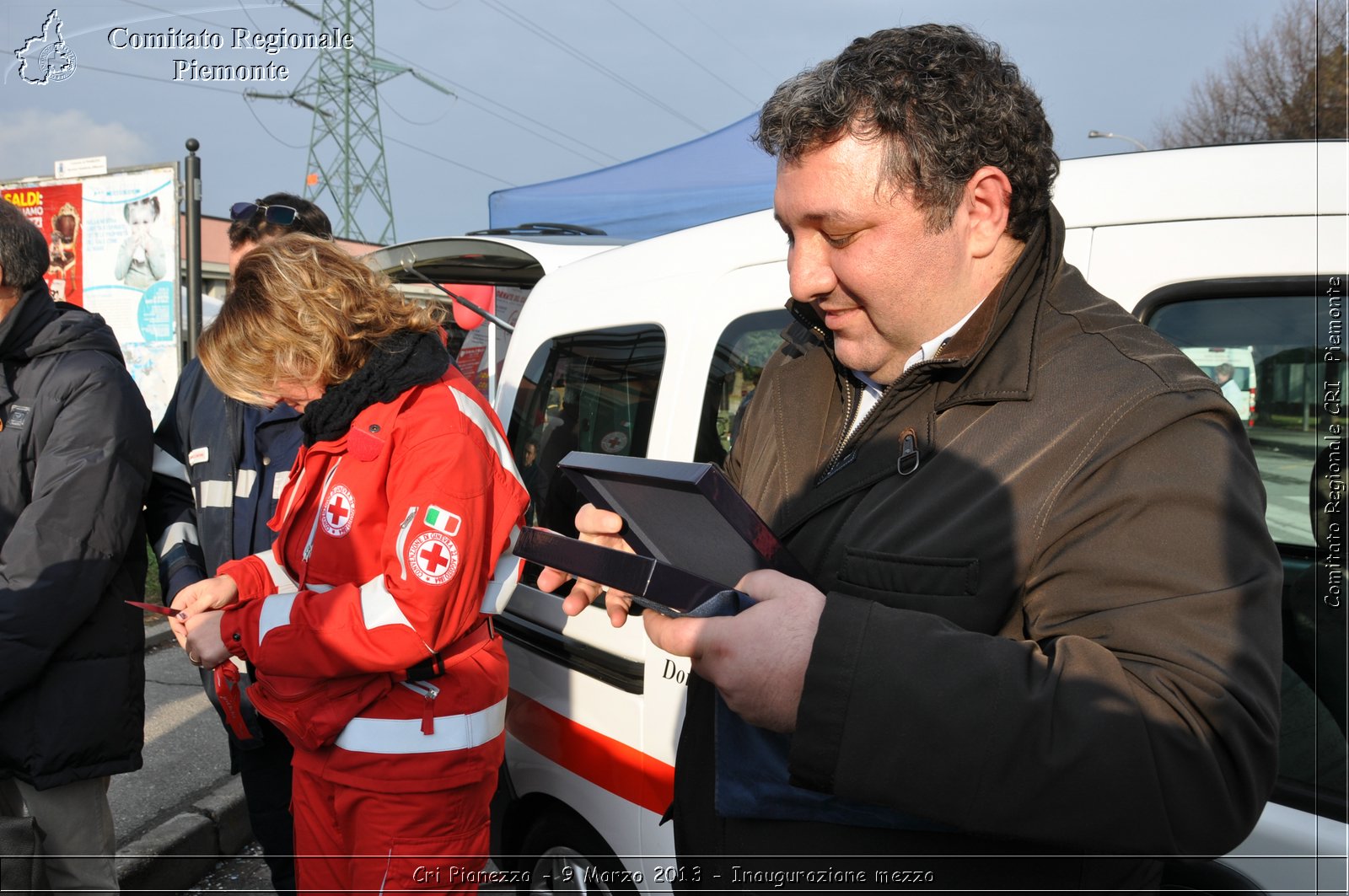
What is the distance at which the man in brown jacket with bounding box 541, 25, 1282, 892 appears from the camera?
3.00ft

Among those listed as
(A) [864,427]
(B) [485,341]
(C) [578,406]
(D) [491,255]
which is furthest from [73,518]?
(B) [485,341]

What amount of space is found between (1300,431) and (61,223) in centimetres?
834

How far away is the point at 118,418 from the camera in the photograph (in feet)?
8.24

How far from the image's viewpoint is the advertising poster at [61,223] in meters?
7.15

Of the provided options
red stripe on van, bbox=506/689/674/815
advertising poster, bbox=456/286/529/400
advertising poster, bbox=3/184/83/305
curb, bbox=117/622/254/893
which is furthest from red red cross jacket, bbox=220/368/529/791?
advertising poster, bbox=3/184/83/305

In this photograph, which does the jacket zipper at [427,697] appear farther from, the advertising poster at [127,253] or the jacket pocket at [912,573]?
the advertising poster at [127,253]

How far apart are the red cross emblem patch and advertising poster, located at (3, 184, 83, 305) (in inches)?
253

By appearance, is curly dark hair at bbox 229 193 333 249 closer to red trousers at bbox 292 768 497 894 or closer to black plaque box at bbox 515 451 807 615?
red trousers at bbox 292 768 497 894

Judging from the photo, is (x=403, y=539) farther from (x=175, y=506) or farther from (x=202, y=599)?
(x=175, y=506)

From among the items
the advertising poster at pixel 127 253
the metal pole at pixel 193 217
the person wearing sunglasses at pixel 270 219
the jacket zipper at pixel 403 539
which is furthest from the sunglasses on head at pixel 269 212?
the advertising poster at pixel 127 253

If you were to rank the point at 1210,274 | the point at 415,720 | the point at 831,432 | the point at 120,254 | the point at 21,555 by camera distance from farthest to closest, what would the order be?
the point at 120,254, the point at 21,555, the point at 415,720, the point at 1210,274, the point at 831,432

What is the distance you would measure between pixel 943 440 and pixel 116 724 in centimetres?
243

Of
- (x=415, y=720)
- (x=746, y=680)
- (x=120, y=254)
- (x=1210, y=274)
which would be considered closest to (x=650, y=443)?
(x=415, y=720)

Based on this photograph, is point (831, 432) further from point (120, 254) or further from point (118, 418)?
point (120, 254)
